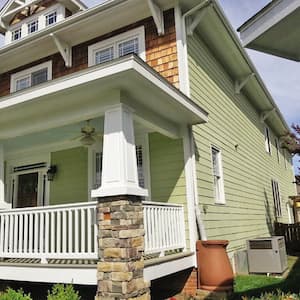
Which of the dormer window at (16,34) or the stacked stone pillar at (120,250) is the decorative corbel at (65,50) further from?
the stacked stone pillar at (120,250)

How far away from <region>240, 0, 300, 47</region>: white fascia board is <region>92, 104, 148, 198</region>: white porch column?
230cm

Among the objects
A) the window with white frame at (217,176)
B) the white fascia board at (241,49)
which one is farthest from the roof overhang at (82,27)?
the window with white frame at (217,176)

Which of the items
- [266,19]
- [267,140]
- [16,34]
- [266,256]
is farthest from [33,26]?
[267,140]

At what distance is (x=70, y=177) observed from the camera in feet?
26.9

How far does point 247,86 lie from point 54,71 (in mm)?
6256

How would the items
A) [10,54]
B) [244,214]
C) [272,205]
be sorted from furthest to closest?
[272,205], [244,214], [10,54]

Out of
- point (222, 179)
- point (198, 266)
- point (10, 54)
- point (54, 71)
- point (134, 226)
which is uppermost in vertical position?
point (10, 54)

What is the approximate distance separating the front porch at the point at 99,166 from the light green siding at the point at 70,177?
24 mm

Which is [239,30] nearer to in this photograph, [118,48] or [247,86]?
[118,48]

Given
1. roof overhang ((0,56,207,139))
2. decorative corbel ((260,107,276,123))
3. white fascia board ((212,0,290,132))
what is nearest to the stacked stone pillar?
roof overhang ((0,56,207,139))

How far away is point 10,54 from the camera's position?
918cm

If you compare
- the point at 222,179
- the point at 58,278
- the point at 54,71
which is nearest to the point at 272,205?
the point at 222,179

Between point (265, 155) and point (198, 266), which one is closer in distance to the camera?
point (198, 266)

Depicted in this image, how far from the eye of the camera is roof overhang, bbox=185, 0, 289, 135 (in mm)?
7969
